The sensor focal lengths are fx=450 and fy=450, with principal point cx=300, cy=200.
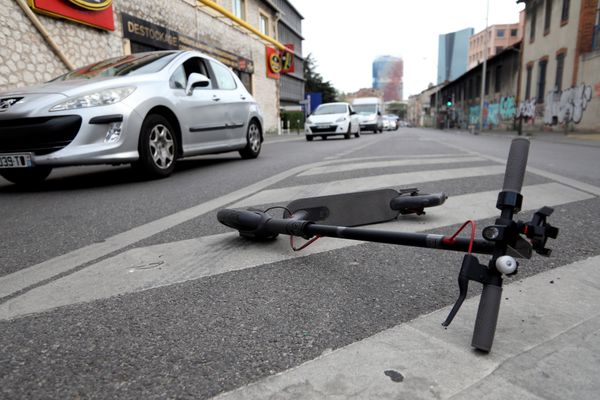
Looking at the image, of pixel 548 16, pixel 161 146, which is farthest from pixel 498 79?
pixel 161 146

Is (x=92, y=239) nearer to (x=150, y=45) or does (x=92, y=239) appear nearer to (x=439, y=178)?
(x=439, y=178)

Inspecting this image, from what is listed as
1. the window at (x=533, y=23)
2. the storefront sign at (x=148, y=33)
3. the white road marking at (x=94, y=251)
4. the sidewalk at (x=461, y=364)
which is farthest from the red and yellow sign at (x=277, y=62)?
the sidewalk at (x=461, y=364)

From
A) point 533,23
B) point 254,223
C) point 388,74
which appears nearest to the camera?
point 254,223

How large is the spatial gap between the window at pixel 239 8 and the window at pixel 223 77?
1791cm

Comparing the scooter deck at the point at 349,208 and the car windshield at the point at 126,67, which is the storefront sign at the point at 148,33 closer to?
the car windshield at the point at 126,67

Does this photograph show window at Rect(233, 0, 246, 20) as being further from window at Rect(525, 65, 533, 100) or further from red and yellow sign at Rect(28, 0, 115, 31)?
window at Rect(525, 65, 533, 100)

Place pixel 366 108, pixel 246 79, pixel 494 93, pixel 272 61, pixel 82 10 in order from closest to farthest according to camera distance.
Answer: pixel 82 10
pixel 246 79
pixel 272 61
pixel 366 108
pixel 494 93

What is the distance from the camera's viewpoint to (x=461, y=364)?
3.99 feet

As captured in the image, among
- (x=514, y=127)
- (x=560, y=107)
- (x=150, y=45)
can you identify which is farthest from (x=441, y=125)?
(x=150, y=45)

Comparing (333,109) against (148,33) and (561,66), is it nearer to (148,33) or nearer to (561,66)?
(148,33)

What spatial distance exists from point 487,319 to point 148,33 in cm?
1569

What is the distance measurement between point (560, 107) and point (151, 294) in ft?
89.5

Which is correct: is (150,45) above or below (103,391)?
above

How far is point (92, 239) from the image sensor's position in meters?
2.69
